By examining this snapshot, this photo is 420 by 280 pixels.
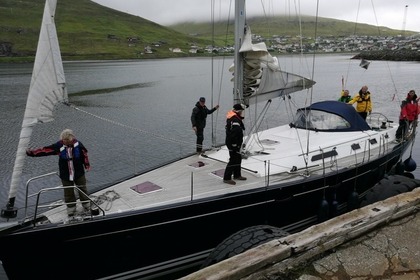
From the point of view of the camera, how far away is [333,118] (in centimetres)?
1166

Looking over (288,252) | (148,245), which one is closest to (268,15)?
(148,245)

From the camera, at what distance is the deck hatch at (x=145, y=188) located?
8125 millimetres

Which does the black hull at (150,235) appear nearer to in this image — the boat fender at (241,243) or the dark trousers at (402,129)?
the boat fender at (241,243)

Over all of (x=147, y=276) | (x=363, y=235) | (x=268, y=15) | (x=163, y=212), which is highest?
(x=268, y=15)

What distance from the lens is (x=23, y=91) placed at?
4228 cm

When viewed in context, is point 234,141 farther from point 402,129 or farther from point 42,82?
point 402,129

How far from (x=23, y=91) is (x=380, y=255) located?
45171mm

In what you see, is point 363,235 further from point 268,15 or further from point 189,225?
point 268,15

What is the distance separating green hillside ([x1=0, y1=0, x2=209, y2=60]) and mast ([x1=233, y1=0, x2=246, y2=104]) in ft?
310

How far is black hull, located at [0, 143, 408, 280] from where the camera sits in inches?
246

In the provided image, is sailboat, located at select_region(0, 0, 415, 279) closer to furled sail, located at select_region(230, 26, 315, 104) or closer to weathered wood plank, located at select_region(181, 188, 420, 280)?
furled sail, located at select_region(230, 26, 315, 104)

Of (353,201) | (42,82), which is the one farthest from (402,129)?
(42,82)

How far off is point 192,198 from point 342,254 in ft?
11.2

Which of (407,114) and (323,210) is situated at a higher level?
(407,114)
